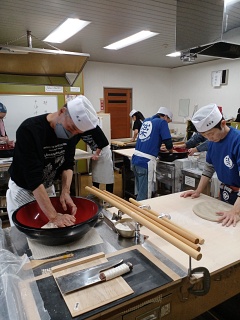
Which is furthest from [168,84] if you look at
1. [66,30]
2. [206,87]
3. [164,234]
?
[164,234]

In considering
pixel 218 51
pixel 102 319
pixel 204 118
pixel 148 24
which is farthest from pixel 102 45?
pixel 102 319

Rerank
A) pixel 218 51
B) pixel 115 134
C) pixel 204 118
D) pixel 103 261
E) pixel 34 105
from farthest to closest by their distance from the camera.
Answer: pixel 115 134 < pixel 34 105 < pixel 218 51 < pixel 204 118 < pixel 103 261

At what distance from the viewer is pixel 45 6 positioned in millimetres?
2637

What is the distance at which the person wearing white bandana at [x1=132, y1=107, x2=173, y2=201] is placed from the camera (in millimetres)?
2697

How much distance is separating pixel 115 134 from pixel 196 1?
182 inches

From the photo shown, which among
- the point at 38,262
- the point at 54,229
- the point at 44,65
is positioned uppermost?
the point at 44,65

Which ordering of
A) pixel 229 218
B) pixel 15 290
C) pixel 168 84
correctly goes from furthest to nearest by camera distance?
pixel 168 84 → pixel 229 218 → pixel 15 290

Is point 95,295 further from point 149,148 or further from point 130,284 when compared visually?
point 149,148

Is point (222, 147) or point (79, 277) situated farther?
point (222, 147)

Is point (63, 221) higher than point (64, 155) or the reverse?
the reverse

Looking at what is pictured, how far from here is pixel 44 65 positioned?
4.21 m

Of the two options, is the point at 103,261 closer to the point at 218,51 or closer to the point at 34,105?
the point at 218,51

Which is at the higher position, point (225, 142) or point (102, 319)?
point (225, 142)

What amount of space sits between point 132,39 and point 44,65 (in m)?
1.54
